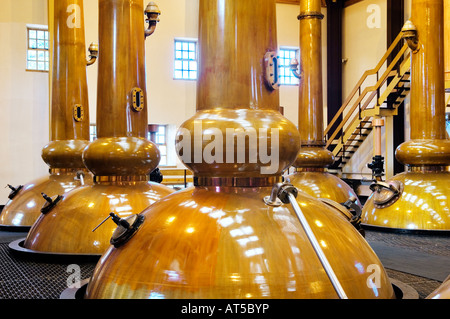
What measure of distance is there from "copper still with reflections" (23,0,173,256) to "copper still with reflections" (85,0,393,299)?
136 centimetres

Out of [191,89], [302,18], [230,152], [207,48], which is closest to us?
[230,152]

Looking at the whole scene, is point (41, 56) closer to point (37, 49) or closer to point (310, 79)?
point (37, 49)

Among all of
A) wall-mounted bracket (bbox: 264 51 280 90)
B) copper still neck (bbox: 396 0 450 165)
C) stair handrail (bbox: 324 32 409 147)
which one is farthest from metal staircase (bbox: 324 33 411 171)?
wall-mounted bracket (bbox: 264 51 280 90)

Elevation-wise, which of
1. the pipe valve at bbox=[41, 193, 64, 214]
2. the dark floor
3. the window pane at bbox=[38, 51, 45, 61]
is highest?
the window pane at bbox=[38, 51, 45, 61]

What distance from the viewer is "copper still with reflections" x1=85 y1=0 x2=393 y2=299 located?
1.41 meters

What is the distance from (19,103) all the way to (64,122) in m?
7.67

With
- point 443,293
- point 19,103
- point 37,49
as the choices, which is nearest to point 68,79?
point 443,293

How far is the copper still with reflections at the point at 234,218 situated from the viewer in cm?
141

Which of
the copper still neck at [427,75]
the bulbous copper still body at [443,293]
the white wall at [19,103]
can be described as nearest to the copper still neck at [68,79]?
the copper still neck at [427,75]

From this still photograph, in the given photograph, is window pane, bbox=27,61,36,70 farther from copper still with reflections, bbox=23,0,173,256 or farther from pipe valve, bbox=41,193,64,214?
pipe valve, bbox=41,193,64,214
